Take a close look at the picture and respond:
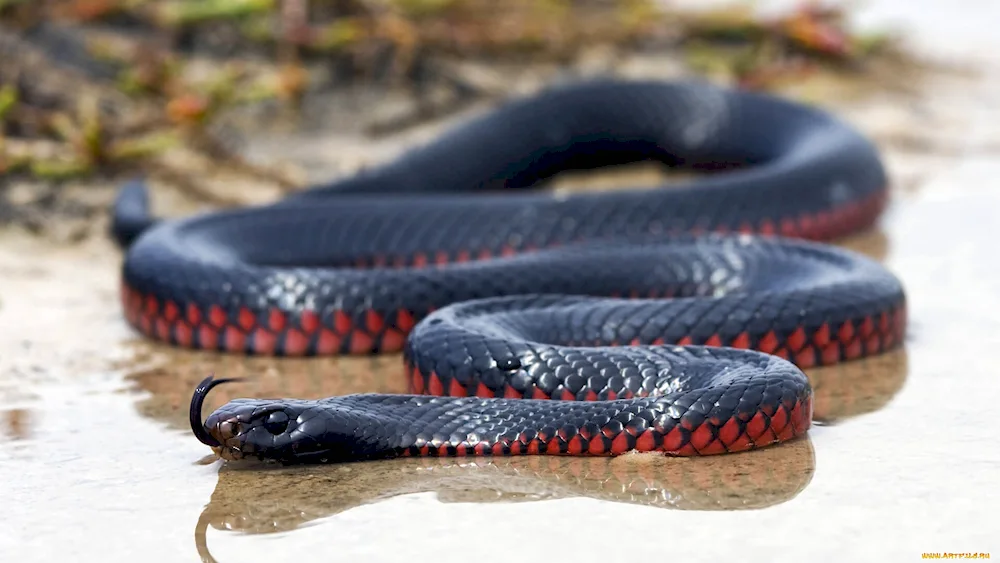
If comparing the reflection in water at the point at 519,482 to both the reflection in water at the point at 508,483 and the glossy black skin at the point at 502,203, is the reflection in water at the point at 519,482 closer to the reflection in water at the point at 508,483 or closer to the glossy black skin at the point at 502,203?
the reflection in water at the point at 508,483

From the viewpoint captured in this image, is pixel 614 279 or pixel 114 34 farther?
pixel 114 34

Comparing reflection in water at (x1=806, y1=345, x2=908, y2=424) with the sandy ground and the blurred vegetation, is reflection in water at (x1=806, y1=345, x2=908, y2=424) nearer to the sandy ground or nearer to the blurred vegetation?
the sandy ground

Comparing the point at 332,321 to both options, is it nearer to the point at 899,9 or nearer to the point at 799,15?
the point at 799,15

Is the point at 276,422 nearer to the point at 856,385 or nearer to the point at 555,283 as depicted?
the point at 555,283

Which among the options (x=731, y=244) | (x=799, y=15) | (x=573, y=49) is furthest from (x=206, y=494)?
(x=799, y=15)

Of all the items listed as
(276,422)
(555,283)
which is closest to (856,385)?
(555,283)

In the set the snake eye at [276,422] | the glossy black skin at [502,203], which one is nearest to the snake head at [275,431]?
the snake eye at [276,422]
